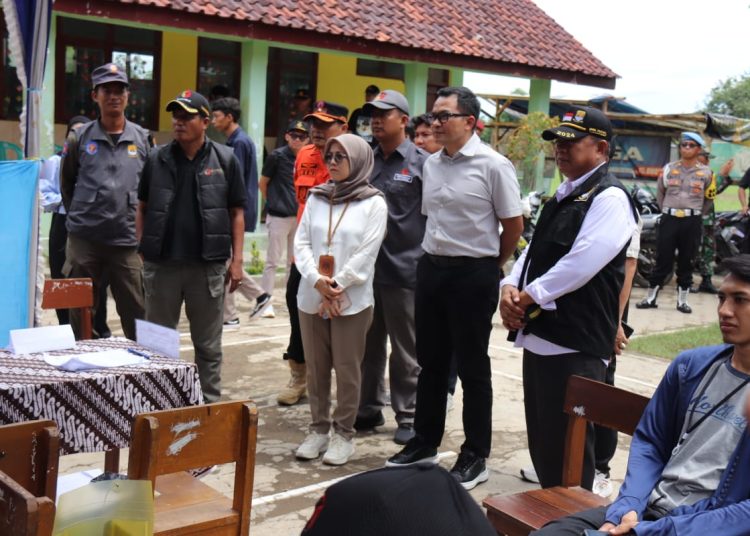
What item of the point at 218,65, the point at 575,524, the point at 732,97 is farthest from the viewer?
the point at 732,97

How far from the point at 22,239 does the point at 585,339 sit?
305 cm

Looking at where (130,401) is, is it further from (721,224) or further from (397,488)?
(721,224)

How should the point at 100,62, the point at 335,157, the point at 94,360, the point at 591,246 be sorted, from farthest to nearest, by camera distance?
the point at 100,62 < the point at 335,157 < the point at 591,246 < the point at 94,360

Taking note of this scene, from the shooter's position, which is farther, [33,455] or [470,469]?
[470,469]

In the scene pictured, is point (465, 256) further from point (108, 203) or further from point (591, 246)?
point (108, 203)

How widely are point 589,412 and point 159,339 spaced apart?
1.87 m

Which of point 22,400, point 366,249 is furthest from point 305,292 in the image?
point 22,400

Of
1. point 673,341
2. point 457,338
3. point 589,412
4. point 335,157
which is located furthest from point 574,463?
point 673,341

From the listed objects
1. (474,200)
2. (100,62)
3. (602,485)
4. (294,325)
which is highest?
(100,62)

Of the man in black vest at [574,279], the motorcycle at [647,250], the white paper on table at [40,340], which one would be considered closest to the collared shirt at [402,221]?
the man in black vest at [574,279]

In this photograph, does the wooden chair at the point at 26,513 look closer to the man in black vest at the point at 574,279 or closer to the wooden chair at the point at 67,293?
the man in black vest at the point at 574,279

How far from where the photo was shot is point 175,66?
50.6ft

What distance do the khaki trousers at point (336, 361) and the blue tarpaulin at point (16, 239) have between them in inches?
60.9

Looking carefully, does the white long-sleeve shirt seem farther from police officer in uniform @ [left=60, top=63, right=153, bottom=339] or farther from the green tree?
the green tree
